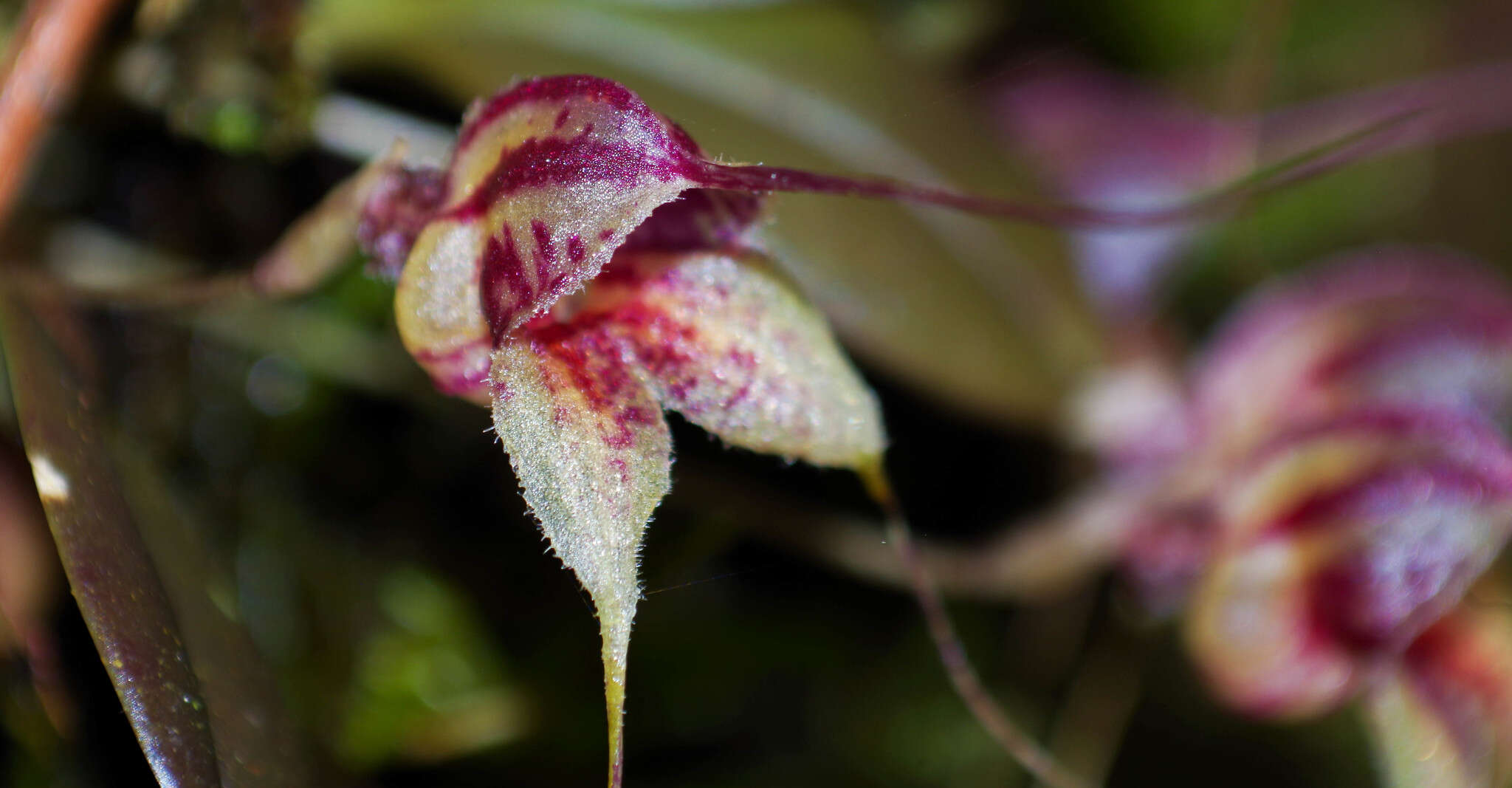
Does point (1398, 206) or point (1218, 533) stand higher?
point (1398, 206)

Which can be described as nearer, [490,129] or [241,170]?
[490,129]

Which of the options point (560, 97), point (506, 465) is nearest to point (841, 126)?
point (506, 465)

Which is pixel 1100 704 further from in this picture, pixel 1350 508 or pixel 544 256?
pixel 544 256

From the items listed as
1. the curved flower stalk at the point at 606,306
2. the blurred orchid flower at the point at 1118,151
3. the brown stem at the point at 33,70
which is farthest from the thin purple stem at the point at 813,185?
the blurred orchid flower at the point at 1118,151

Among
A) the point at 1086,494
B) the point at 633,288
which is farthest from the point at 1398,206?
the point at 633,288

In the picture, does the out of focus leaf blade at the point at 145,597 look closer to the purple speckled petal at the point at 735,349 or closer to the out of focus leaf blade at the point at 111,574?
the out of focus leaf blade at the point at 111,574

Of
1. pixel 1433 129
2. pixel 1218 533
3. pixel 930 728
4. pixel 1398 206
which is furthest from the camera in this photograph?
pixel 1398 206

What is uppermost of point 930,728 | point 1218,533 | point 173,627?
point 1218,533

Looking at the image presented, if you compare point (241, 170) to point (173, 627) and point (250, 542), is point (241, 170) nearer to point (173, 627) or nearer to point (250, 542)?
point (250, 542)
